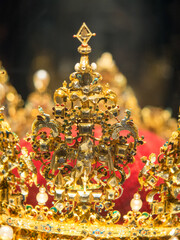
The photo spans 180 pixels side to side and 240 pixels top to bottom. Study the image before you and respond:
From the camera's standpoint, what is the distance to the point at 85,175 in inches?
43.0

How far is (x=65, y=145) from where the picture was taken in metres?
1.09

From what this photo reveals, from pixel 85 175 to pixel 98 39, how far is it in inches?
40.7

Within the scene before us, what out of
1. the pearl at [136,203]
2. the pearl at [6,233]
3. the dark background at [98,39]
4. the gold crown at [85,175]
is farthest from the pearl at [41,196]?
the dark background at [98,39]

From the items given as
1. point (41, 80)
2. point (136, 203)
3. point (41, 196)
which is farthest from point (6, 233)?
point (41, 80)

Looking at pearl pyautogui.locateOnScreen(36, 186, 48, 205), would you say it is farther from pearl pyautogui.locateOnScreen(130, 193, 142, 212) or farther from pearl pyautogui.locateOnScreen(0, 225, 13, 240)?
pearl pyautogui.locateOnScreen(130, 193, 142, 212)

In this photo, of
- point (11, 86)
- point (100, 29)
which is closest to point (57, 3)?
point (100, 29)

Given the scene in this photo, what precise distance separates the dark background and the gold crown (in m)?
0.66

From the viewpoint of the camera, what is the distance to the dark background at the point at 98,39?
167 cm

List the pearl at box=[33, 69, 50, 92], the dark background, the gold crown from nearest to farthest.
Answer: the gold crown, the dark background, the pearl at box=[33, 69, 50, 92]

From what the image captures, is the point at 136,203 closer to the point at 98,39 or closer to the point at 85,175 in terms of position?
the point at 85,175

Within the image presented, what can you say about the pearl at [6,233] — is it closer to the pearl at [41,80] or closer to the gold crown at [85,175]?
the gold crown at [85,175]

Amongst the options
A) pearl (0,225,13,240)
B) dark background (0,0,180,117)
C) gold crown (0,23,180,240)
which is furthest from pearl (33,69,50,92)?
pearl (0,225,13,240)

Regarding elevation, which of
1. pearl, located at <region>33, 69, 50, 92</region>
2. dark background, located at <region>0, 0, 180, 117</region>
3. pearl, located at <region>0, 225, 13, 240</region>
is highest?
dark background, located at <region>0, 0, 180, 117</region>

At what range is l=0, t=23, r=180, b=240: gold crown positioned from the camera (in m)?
1.06
